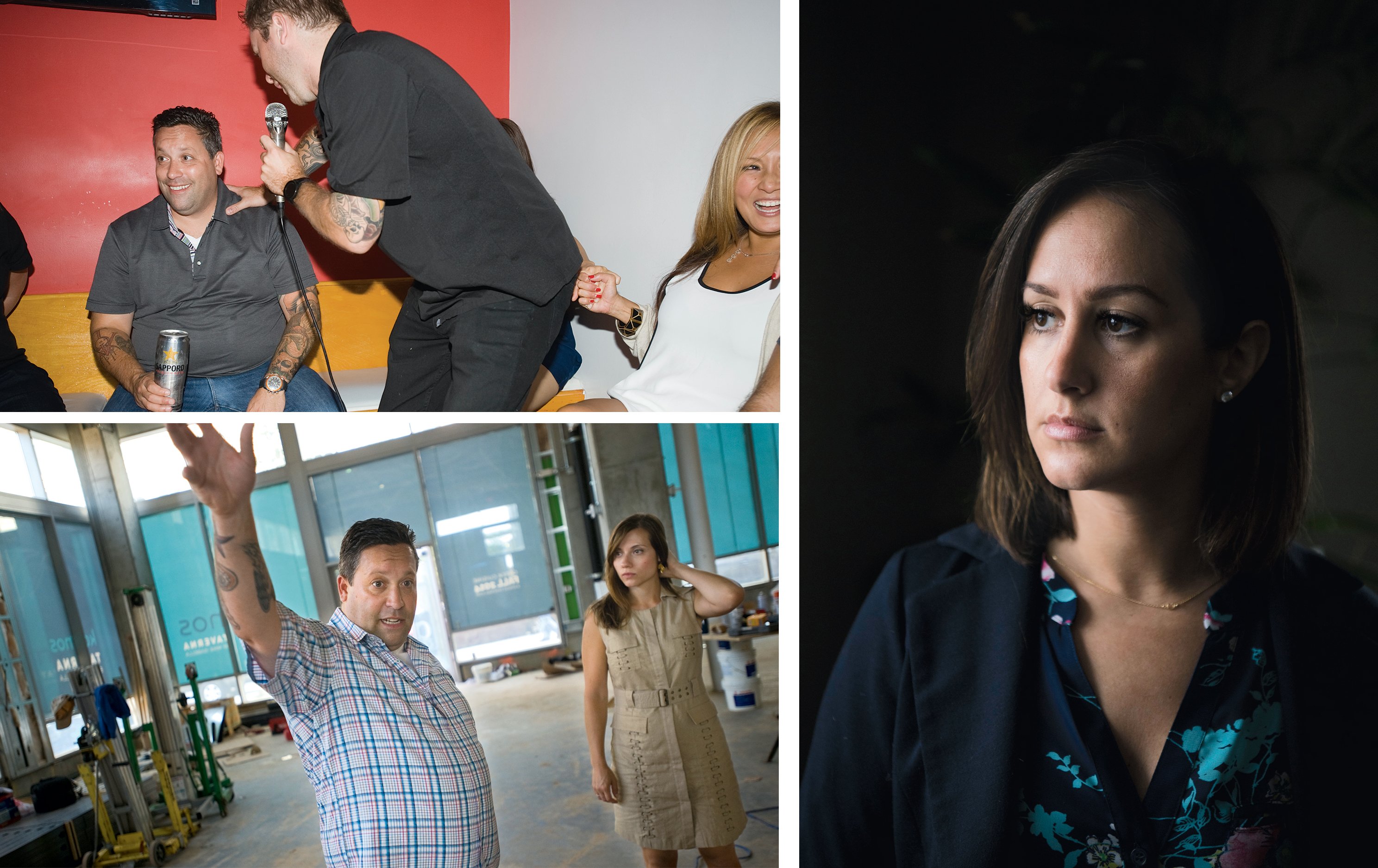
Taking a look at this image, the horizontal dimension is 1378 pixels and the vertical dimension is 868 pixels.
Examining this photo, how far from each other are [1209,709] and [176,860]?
70.6 inches

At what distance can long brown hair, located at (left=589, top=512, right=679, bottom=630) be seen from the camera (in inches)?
61.1

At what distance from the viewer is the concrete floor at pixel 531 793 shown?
1.49 metres

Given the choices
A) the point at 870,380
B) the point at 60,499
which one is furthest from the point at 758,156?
the point at 60,499

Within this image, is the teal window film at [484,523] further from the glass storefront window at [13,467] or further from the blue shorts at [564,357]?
the glass storefront window at [13,467]

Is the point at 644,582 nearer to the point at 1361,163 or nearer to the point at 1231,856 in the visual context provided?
the point at 1231,856

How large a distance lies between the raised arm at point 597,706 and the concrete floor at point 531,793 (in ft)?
0.05

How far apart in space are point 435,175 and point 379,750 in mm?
1028

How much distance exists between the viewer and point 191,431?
155 cm

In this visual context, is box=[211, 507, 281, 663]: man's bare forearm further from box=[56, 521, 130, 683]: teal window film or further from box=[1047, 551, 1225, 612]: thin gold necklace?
box=[1047, 551, 1225, 612]: thin gold necklace

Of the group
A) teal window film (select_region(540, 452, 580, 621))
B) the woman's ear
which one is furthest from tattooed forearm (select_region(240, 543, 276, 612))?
the woman's ear

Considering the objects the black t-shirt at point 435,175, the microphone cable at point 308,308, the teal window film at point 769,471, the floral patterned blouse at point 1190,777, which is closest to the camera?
the floral patterned blouse at point 1190,777

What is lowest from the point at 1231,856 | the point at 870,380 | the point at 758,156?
Answer: the point at 1231,856

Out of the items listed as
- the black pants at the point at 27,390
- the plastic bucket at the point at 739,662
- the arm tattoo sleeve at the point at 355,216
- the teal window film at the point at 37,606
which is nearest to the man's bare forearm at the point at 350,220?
the arm tattoo sleeve at the point at 355,216

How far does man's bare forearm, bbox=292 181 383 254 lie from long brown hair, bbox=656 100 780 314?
0.55 meters
